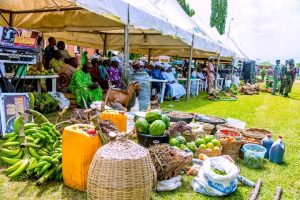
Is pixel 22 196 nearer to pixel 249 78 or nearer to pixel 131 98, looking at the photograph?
pixel 131 98

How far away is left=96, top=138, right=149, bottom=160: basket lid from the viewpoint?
288 cm

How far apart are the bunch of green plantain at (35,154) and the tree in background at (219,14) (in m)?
45.3

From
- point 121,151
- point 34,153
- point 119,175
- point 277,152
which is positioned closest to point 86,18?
point 34,153

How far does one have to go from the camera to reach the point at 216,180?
11.4ft

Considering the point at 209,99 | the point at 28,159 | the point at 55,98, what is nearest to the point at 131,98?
the point at 55,98

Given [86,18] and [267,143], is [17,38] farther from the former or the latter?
[267,143]

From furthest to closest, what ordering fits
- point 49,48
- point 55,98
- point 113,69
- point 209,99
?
1. point 209,99
2. point 113,69
3. point 49,48
4. point 55,98

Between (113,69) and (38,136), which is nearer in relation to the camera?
(38,136)

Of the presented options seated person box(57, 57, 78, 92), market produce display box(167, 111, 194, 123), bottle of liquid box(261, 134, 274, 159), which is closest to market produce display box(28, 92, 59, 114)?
seated person box(57, 57, 78, 92)

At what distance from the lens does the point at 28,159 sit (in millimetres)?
3752

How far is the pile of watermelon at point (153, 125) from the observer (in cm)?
439

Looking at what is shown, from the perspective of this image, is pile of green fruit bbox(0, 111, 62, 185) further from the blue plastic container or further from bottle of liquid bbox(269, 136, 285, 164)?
bottle of liquid bbox(269, 136, 285, 164)

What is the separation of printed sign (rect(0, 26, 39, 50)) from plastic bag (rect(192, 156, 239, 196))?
345cm

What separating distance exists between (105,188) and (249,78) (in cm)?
2644
